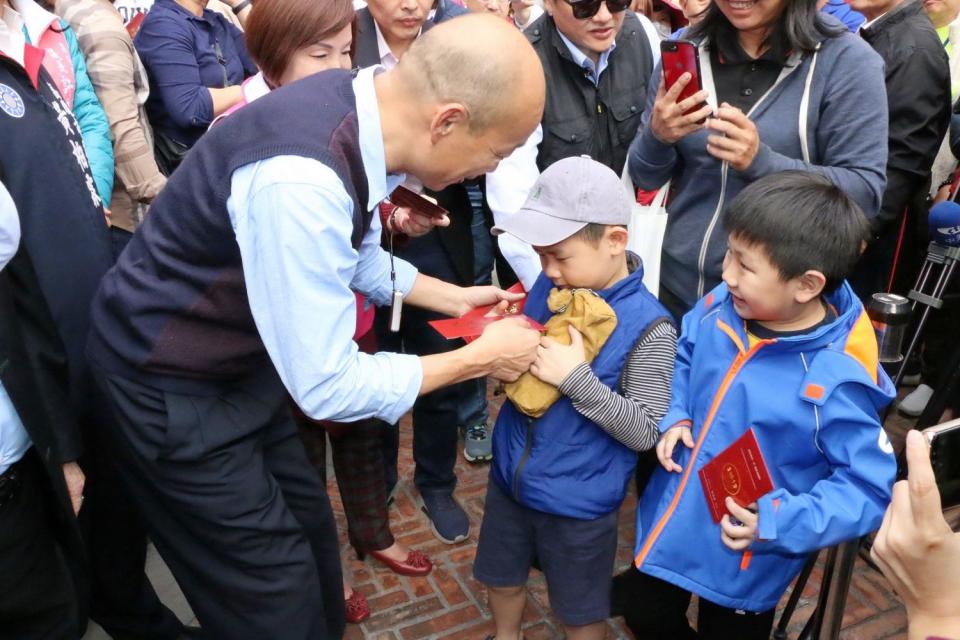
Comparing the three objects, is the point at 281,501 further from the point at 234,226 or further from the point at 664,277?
the point at 664,277

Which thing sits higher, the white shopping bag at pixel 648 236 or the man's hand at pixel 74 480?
the white shopping bag at pixel 648 236

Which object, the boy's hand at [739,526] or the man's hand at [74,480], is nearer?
the boy's hand at [739,526]

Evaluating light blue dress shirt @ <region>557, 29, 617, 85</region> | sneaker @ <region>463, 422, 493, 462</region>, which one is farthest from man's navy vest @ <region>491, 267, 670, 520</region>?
sneaker @ <region>463, 422, 493, 462</region>

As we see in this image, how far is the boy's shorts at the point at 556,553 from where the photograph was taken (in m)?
2.18

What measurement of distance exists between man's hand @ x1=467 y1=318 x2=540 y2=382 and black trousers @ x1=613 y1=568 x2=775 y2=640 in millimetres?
758

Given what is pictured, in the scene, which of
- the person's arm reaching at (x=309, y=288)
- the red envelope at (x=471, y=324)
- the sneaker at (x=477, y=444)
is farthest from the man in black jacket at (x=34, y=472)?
the sneaker at (x=477, y=444)

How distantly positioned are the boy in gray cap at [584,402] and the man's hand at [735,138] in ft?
1.06

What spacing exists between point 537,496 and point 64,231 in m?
1.48

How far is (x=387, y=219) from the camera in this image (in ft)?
8.46

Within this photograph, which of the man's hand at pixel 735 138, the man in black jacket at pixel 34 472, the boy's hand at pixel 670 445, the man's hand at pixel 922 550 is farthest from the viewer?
the man's hand at pixel 735 138

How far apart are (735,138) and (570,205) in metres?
0.54

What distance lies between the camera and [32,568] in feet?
6.19

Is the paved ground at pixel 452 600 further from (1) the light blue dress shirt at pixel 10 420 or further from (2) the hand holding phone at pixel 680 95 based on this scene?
(2) the hand holding phone at pixel 680 95

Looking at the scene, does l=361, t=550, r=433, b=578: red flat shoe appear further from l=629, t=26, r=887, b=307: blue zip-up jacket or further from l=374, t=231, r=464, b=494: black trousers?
l=629, t=26, r=887, b=307: blue zip-up jacket
